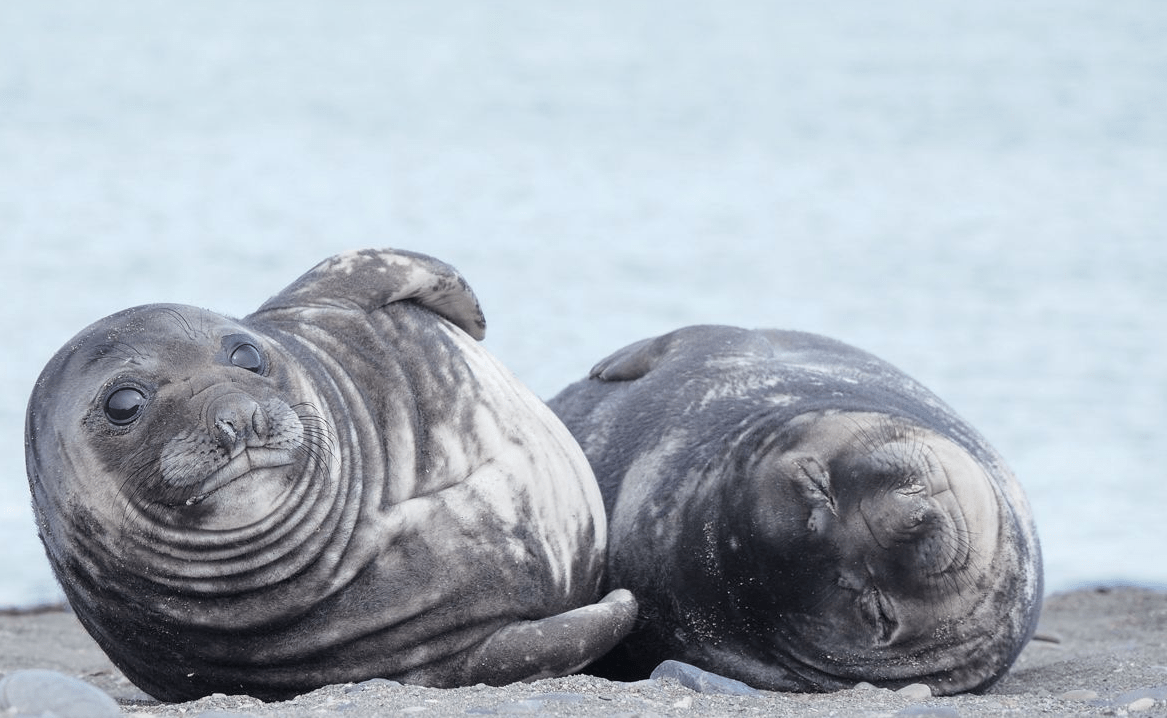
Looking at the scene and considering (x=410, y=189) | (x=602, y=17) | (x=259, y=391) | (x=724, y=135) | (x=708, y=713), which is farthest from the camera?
(x=602, y=17)

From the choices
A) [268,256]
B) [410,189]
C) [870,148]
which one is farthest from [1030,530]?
[870,148]

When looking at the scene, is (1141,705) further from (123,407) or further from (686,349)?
(123,407)

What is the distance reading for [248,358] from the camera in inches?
158

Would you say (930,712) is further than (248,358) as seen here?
No

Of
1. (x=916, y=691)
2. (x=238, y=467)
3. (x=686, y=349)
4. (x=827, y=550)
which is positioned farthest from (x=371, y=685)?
(x=686, y=349)

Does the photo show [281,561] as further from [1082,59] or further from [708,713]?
[1082,59]

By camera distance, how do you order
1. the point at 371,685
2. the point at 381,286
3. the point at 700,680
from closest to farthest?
1. the point at 371,685
2. the point at 700,680
3. the point at 381,286

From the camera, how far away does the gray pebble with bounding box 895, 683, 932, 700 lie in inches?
164

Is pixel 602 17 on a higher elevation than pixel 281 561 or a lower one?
higher

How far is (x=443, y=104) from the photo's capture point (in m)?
28.7

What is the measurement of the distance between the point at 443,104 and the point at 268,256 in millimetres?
12407

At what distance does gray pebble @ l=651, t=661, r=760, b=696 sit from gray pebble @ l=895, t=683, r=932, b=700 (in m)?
0.36

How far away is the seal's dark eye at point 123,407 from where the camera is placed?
371 cm

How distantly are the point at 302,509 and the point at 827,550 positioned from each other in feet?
4.21
